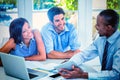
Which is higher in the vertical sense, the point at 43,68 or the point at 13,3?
the point at 13,3

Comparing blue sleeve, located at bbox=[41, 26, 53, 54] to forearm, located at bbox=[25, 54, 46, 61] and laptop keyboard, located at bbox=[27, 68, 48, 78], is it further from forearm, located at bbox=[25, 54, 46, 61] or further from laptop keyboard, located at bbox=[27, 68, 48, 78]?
laptop keyboard, located at bbox=[27, 68, 48, 78]

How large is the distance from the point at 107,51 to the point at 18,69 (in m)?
0.85

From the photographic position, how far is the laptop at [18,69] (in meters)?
1.76

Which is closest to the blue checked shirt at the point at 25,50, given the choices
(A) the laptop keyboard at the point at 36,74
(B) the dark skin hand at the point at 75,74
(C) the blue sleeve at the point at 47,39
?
(C) the blue sleeve at the point at 47,39

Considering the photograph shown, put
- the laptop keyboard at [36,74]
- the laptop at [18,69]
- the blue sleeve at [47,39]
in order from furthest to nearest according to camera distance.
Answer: the blue sleeve at [47,39] → the laptop keyboard at [36,74] → the laptop at [18,69]

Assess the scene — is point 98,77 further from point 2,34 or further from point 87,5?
point 2,34

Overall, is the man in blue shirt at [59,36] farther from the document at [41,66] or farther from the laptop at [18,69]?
the laptop at [18,69]

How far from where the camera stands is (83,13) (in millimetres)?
2602

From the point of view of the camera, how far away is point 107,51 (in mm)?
2096

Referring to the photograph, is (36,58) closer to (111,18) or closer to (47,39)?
(47,39)

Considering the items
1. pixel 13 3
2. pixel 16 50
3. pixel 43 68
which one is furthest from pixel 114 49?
pixel 13 3

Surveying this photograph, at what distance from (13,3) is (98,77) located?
1.32 meters

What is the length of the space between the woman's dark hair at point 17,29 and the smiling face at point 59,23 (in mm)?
342

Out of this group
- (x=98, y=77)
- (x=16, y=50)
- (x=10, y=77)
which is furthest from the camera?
(x=16, y=50)
